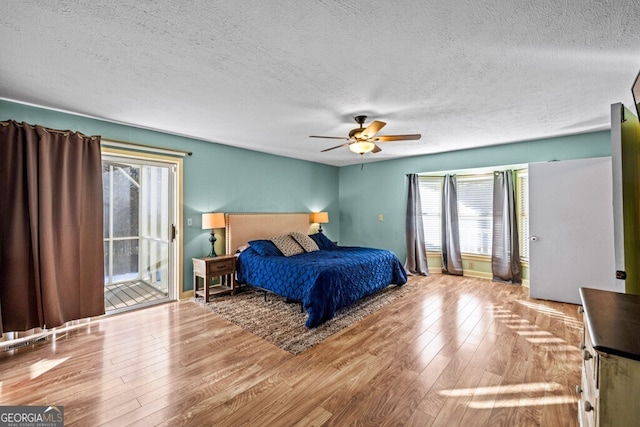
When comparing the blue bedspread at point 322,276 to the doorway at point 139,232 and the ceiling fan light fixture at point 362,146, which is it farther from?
the ceiling fan light fixture at point 362,146

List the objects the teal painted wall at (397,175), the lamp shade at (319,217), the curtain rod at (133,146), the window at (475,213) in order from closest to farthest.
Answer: the curtain rod at (133,146), the teal painted wall at (397,175), the window at (475,213), the lamp shade at (319,217)

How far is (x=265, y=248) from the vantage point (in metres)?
4.25

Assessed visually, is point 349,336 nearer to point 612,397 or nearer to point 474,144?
point 612,397

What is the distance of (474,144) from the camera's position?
14.9 ft

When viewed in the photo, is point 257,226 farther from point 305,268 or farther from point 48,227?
point 48,227

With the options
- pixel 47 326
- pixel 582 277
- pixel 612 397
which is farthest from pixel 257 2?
pixel 582 277

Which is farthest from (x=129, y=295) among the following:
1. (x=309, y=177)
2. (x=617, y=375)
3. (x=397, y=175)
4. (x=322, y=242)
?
(x=397, y=175)

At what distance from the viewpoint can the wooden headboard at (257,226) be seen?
4.48 meters

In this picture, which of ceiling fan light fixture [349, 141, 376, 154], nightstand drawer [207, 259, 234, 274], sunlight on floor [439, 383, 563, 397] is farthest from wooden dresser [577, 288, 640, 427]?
nightstand drawer [207, 259, 234, 274]

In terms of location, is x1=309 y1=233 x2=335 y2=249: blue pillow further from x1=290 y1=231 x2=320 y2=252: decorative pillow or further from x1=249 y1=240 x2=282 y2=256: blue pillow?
x1=249 y1=240 x2=282 y2=256: blue pillow

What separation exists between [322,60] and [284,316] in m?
2.80

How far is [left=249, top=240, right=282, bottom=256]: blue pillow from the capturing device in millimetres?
4199

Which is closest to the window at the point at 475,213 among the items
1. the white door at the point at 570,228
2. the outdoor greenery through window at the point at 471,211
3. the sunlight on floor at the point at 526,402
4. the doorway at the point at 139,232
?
the outdoor greenery through window at the point at 471,211

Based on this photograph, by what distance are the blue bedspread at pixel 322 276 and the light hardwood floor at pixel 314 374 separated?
1.41 ft
